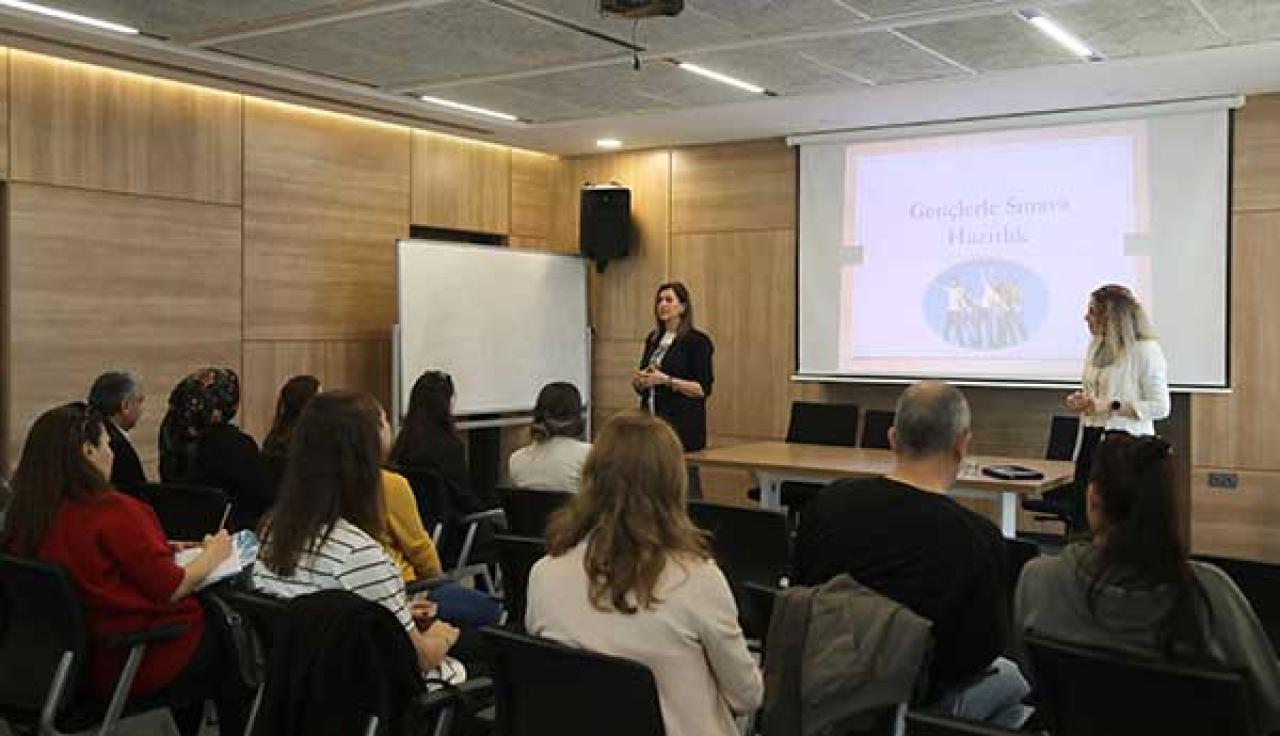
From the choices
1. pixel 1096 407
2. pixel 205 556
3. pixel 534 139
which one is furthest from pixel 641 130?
pixel 205 556

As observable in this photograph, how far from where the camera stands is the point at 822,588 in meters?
2.52

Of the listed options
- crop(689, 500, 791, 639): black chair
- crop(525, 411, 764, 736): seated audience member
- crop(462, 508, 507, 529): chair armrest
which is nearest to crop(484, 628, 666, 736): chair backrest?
crop(525, 411, 764, 736): seated audience member

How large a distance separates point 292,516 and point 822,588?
1251mm

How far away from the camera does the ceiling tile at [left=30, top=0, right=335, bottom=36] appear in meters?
5.07

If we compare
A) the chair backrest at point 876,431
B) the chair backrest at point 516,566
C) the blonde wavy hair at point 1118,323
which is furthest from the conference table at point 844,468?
the chair backrest at point 516,566

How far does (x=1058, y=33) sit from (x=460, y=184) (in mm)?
A: 4669

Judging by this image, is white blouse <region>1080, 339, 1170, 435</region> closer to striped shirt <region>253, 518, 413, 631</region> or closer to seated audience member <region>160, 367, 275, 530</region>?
Answer: seated audience member <region>160, 367, 275, 530</region>

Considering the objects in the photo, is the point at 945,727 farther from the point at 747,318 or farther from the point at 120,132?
the point at 747,318

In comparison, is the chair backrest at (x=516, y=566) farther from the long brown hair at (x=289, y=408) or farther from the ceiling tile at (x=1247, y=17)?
the ceiling tile at (x=1247, y=17)

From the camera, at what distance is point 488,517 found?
515 cm

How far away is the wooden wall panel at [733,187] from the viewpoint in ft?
28.3

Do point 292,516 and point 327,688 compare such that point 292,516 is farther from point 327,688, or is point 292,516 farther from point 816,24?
point 816,24

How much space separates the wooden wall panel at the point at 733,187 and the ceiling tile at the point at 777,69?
176cm

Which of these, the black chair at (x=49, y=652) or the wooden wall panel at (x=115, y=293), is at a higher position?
the wooden wall panel at (x=115, y=293)
